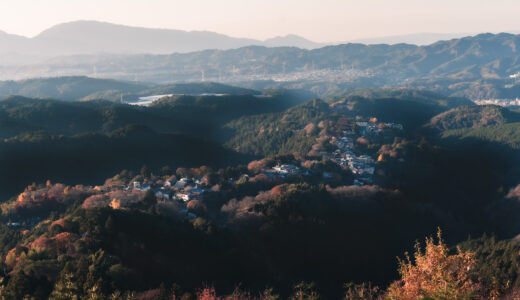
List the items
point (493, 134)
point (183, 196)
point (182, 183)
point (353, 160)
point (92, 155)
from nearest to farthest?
point (183, 196) < point (182, 183) < point (92, 155) < point (353, 160) < point (493, 134)

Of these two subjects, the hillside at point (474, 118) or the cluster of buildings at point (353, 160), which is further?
the hillside at point (474, 118)

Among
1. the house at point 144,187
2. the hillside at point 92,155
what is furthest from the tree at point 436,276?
the hillside at point 92,155

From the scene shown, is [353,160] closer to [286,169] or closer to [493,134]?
[286,169]

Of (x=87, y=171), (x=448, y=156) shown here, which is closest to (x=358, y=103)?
(x=448, y=156)

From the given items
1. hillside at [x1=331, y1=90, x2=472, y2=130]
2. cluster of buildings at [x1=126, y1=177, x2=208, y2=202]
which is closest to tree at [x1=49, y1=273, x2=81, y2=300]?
cluster of buildings at [x1=126, y1=177, x2=208, y2=202]

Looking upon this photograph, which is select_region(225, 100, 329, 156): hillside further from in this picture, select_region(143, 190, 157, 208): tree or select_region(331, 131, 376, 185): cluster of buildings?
select_region(143, 190, 157, 208): tree

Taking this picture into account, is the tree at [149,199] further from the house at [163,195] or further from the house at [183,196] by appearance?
the house at [183,196]

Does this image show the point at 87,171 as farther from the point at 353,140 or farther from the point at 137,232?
the point at 353,140

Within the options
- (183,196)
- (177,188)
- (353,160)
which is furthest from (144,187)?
(353,160)
